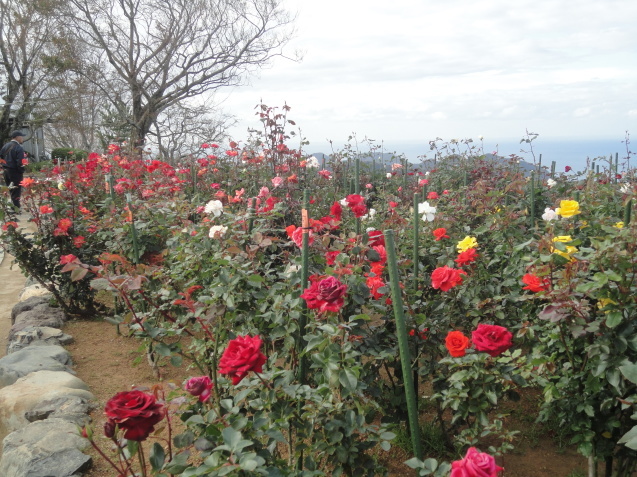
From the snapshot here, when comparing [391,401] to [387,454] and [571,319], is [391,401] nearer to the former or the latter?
[387,454]

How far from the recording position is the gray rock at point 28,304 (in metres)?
4.18

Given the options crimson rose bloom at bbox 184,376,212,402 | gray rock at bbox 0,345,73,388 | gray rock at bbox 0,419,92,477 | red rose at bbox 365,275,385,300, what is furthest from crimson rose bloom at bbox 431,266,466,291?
gray rock at bbox 0,345,73,388

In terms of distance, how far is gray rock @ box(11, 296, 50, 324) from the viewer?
4.18 meters

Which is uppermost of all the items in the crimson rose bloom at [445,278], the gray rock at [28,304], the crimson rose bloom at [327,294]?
the crimson rose bloom at [327,294]

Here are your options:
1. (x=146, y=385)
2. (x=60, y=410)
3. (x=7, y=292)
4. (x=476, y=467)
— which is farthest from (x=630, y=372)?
(x=7, y=292)

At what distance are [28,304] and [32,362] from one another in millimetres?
1338

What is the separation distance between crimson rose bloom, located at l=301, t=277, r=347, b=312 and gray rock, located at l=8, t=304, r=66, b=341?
3.06m

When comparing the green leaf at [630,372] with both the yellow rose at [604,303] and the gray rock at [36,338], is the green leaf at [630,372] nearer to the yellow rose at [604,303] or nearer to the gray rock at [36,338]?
the yellow rose at [604,303]

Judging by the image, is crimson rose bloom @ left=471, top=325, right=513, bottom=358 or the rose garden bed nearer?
the rose garden bed

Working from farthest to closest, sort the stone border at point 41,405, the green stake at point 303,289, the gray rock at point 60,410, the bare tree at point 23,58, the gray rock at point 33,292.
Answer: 1. the bare tree at point 23,58
2. the gray rock at point 33,292
3. the gray rock at point 60,410
4. the stone border at point 41,405
5. the green stake at point 303,289

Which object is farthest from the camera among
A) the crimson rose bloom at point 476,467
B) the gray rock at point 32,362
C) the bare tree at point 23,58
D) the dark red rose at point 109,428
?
the bare tree at point 23,58

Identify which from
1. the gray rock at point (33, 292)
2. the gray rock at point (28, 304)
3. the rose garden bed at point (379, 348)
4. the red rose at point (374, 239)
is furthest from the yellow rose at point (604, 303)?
the gray rock at point (33, 292)

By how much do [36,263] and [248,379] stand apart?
3157mm

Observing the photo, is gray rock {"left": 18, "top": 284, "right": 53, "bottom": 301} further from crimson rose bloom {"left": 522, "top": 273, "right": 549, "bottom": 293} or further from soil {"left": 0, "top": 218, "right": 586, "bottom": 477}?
crimson rose bloom {"left": 522, "top": 273, "right": 549, "bottom": 293}
